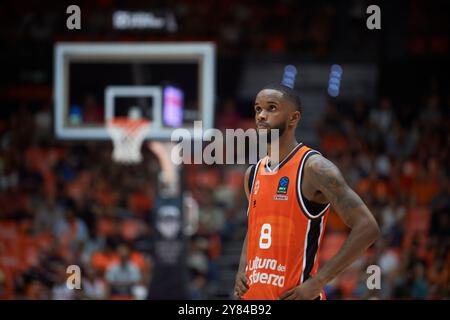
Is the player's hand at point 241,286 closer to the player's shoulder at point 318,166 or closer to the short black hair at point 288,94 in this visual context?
the player's shoulder at point 318,166

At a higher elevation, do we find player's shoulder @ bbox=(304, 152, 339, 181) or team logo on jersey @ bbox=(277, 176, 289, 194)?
player's shoulder @ bbox=(304, 152, 339, 181)

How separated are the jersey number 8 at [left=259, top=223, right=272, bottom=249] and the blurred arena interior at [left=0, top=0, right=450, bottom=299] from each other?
611 cm

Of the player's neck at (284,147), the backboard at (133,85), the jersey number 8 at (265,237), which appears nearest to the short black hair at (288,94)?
the player's neck at (284,147)

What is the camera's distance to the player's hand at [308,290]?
12.3 ft

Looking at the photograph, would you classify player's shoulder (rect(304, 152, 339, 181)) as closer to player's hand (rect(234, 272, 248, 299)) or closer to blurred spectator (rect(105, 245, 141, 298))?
player's hand (rect(234, 272, 248, 299))

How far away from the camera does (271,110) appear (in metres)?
4.05

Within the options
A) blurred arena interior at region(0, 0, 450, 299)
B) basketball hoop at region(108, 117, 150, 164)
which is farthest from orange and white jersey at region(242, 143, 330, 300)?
basketball hoop at region(108, 117, 150, 164)

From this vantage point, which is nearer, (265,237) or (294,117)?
(265,237)

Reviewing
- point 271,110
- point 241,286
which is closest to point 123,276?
point 241,286

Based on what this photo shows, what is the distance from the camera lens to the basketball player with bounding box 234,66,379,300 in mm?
3871

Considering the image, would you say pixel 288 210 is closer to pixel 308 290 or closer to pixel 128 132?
pixel 308 290

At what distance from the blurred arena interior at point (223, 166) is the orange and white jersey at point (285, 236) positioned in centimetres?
609

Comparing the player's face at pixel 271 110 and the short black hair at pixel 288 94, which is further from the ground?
the short black hair at pixel 288 94

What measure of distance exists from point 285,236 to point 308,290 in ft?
1.09
